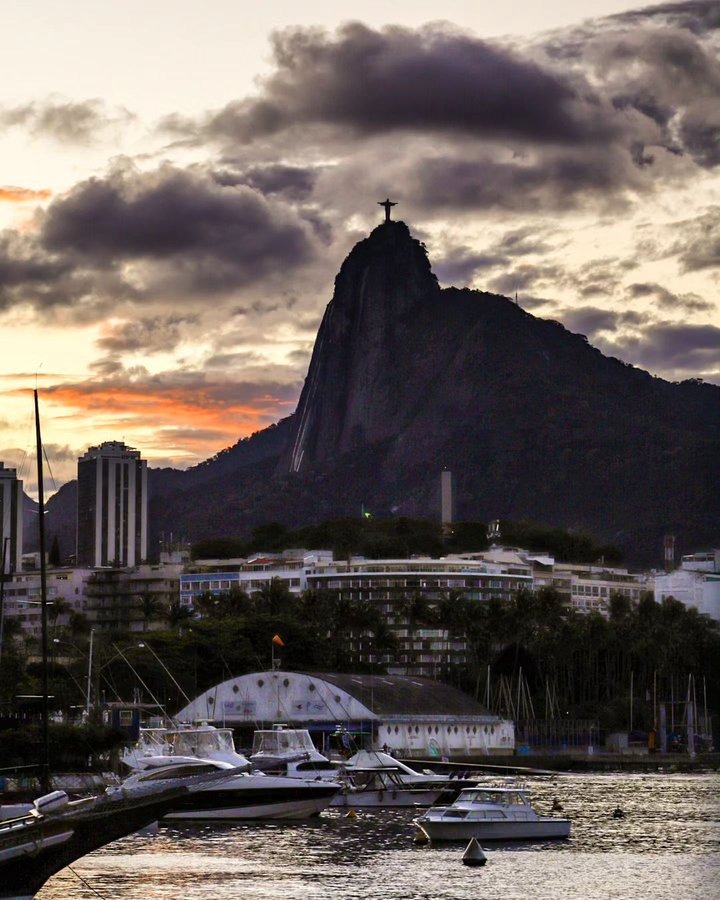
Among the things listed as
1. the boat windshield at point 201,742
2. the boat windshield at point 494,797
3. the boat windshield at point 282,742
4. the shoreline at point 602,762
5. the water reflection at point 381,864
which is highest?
the boat windshield at point 201,742

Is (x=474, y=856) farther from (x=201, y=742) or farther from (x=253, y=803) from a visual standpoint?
(x=201, y=742)

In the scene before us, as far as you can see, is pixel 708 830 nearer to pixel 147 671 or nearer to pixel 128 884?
pixel 128 884

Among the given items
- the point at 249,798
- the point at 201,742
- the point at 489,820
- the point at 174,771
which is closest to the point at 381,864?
the point at 489,820

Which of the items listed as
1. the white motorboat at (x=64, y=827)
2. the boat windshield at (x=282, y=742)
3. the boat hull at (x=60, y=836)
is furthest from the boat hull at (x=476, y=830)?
the boat hull at (x=60, y=836)

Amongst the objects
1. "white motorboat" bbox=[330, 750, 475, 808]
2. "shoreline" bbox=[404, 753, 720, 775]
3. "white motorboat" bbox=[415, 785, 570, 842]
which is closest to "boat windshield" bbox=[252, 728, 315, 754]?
"white motorboat" bbox=[330, 750, 475, 808]

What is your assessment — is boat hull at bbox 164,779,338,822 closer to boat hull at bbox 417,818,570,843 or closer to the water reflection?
the water reflection

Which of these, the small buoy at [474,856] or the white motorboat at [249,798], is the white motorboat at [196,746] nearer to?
the white motorboat at [249,798]
